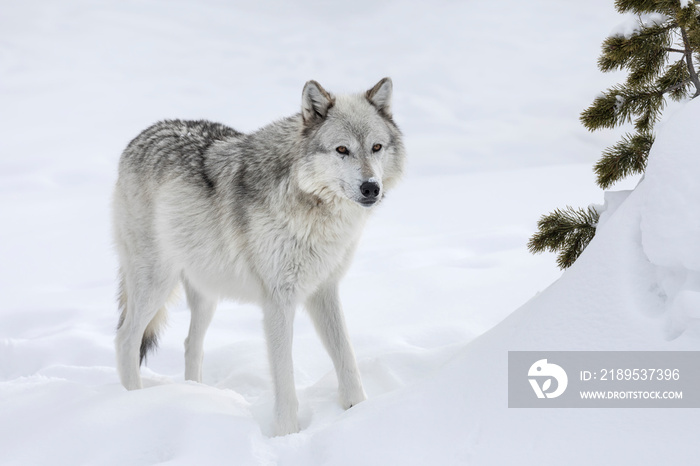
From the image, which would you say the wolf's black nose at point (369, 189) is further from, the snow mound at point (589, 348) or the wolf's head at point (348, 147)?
the snow mound at point (589, 348)

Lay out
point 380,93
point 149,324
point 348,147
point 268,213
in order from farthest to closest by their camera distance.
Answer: point 149,324 < point 380,93 < point 268,213 < point 348,147

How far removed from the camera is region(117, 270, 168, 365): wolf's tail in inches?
200

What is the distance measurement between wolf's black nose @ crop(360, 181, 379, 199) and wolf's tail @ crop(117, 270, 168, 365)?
2370 mm

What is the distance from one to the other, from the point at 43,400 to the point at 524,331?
3.18 m

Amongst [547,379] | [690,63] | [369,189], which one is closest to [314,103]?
[369,189]

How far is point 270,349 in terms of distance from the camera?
12.8ft

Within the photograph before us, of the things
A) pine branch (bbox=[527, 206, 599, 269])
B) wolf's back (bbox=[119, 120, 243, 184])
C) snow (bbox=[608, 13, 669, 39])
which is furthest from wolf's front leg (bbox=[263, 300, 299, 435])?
snow (bbox=[608, 13, 669, 39])

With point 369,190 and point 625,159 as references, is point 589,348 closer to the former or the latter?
point 369,190

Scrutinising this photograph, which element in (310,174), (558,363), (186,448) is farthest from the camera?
(310,174)

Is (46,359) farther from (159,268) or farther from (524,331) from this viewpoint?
(524,331)

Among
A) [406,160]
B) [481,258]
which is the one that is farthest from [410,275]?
[406,160]

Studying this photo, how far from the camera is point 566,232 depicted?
423 centimetres

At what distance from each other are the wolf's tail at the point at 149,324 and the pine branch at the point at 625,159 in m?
3.58

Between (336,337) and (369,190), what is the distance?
1203 millimetres
